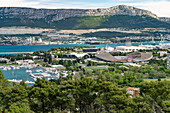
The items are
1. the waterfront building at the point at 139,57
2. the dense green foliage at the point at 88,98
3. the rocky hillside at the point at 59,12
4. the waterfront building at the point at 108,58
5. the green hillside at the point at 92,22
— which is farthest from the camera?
the rocky hillside at the point at 59,12

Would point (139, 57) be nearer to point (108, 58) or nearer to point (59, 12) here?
point (108, 58)

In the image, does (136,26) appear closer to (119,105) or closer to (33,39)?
(33,39)

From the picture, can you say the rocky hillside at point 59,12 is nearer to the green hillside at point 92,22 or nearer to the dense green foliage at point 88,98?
the green hillside at point 92,22

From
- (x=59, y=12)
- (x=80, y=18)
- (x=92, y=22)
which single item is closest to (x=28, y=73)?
(x=92, y=22)

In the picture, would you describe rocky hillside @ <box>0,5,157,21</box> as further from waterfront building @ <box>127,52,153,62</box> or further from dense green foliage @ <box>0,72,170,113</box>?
dense green foliage @ <box>0,72,170,113</box>

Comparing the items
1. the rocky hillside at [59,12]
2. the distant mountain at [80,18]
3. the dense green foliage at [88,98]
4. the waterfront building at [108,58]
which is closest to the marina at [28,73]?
the waterfront building at [108,58]

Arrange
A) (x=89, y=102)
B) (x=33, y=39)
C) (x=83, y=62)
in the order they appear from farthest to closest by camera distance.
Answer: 1. (x=33, y=39)
2. (x=83, y=62)
3. (x=89, y=102)

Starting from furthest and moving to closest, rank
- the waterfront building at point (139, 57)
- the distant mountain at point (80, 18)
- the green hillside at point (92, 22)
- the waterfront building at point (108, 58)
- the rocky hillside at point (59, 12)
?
the rocky hillside at point (59, 12) → the distant mountain at point (80, 18) → the green hillside at point (92, 22) → the waterfront building at point (139, 57) → the waterfront building at point (108, 58)

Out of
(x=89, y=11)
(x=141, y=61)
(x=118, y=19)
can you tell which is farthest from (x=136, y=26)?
(x=141, y=61)

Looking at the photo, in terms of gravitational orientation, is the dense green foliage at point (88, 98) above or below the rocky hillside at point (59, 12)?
above
